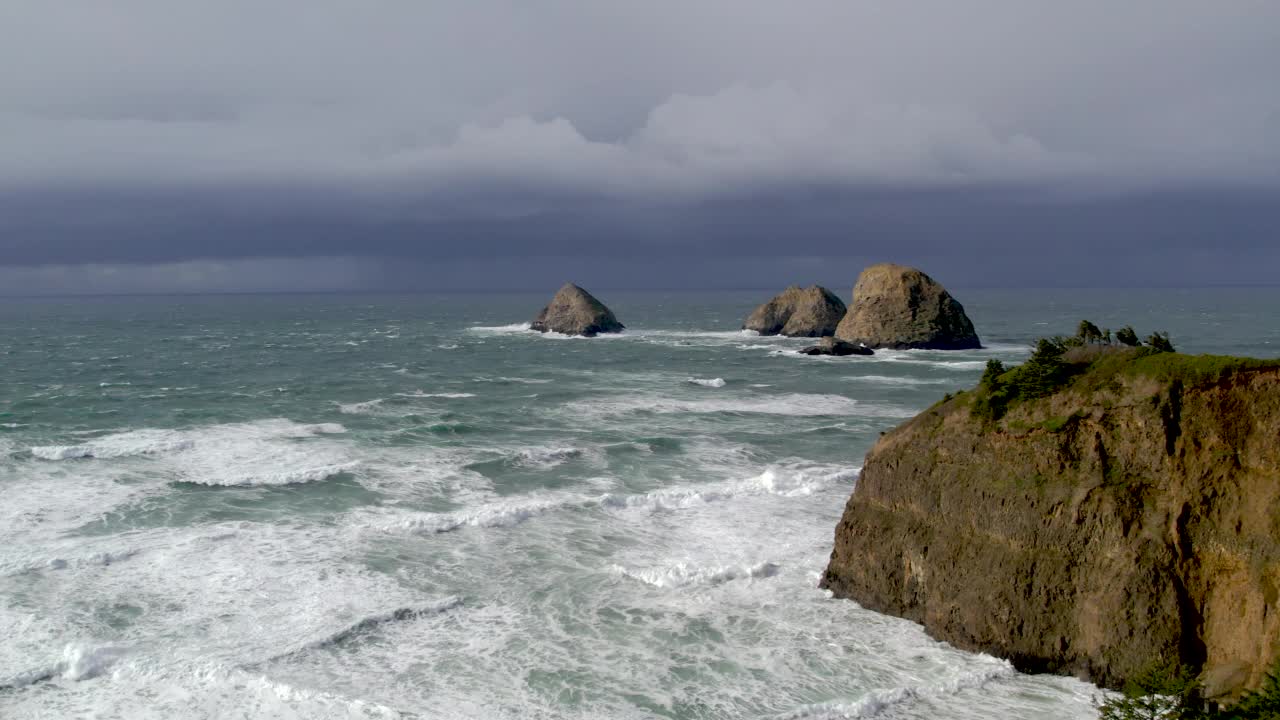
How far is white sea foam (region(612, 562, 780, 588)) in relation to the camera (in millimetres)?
22859

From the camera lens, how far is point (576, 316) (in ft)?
385

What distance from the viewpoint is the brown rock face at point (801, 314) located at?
107 m

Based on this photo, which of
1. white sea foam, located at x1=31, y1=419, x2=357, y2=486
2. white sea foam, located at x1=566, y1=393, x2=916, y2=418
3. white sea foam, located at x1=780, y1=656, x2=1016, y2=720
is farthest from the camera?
white sea foam, located at x1=566, y1=393, x2=916, y2=418

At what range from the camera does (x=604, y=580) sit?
76.0 feet

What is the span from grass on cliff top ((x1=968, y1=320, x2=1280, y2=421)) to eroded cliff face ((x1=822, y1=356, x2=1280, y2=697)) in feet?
0.40

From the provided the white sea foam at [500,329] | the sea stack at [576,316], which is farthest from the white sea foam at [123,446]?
the white sea foam at [500,329]

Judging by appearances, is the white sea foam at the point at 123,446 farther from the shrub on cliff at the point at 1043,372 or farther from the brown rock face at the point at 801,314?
the brown rock face at the point at 801,314

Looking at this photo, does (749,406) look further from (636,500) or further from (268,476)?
(268,476)

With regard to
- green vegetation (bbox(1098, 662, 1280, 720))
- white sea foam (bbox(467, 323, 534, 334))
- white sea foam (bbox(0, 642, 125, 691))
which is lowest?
white sea foam (bbox(0, 642, 125, 691))

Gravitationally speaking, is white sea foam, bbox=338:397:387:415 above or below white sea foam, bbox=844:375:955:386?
below

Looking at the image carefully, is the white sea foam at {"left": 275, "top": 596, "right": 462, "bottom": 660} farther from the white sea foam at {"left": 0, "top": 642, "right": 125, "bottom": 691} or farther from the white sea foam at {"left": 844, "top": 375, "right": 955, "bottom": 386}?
the white sea foam at {"left": 844, "top": 375, "right": 955, "bottom": 386}

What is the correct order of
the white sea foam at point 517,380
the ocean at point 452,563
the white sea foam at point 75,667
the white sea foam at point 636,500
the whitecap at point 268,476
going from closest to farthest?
the ocean at point 452,563 < the white sea foam at point 75,667 < the white sea foam at point 636,500 < the whitecap at point 268,476 < the white sea foam at point 517,380

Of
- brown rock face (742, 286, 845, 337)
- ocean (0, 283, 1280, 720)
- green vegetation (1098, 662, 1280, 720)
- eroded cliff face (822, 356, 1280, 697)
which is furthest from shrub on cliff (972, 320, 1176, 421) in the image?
brown rock face (742, 286, 845, 337)

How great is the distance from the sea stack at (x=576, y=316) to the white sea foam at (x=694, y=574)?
92043 mm
